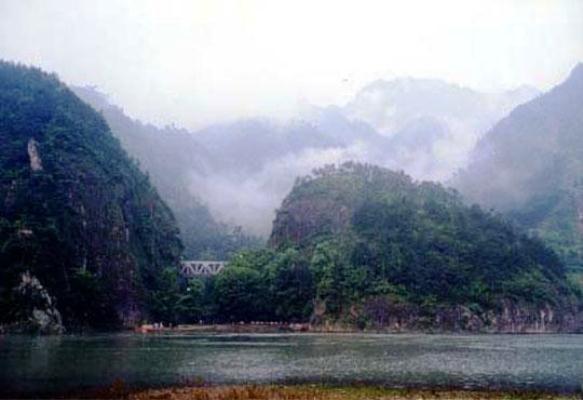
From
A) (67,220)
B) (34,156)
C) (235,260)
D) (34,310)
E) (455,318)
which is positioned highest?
(34,156)

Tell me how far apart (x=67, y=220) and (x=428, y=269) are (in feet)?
202

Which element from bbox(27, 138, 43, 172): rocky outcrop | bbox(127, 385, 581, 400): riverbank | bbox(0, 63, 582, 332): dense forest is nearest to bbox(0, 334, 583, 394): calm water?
bbox(127, 385, 581, 400): riverbank

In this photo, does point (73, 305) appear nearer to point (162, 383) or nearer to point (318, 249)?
point (318, 249)

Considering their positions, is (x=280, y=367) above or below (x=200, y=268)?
below

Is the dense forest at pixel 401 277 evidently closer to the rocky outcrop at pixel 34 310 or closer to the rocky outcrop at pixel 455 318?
the rocky outcrop at pixel 455 318

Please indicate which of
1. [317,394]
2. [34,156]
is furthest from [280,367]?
[34,156]

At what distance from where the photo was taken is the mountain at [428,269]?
5335 inches

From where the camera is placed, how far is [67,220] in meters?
121

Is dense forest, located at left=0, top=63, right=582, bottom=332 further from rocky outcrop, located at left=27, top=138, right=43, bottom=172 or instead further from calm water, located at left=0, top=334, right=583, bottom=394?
calm water, located at left=0, top=334, right=583, bottom=394

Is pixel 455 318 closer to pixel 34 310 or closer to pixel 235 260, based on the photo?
pixel 235 260

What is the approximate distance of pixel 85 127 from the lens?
5822 inches

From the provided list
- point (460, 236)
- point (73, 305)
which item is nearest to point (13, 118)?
point (73, 305)

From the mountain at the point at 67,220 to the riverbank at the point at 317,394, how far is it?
227 feet

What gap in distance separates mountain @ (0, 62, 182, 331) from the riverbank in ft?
227
